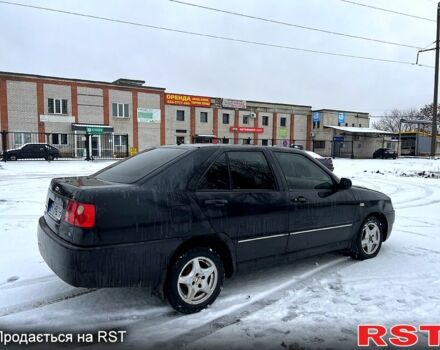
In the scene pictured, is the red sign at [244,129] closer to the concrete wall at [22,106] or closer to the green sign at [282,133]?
the green sign at [282,133]

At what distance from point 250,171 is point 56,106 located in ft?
127

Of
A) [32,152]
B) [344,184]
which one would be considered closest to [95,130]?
[32,152]

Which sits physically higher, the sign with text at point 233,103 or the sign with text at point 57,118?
the sign with text at point 233,103

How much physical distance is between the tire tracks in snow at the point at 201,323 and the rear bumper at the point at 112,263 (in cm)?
38

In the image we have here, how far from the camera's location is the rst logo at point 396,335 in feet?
10.3

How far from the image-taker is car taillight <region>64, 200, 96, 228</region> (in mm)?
3100

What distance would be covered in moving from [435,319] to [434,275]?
1282 mm

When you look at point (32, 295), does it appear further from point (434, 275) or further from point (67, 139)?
point (67, 139)

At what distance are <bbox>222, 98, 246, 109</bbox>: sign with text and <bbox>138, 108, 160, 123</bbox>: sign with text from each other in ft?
31.5

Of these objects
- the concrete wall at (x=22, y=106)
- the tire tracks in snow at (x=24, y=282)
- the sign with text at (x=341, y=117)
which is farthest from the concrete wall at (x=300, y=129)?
the tire tracks in snow at (x=24, y=282)

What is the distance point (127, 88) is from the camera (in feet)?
137

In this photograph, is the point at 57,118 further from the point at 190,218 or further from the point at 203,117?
the point at 190,218

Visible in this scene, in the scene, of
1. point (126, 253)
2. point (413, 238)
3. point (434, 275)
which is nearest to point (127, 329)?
point (126, 253)

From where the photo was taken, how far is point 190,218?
3.47 metres
